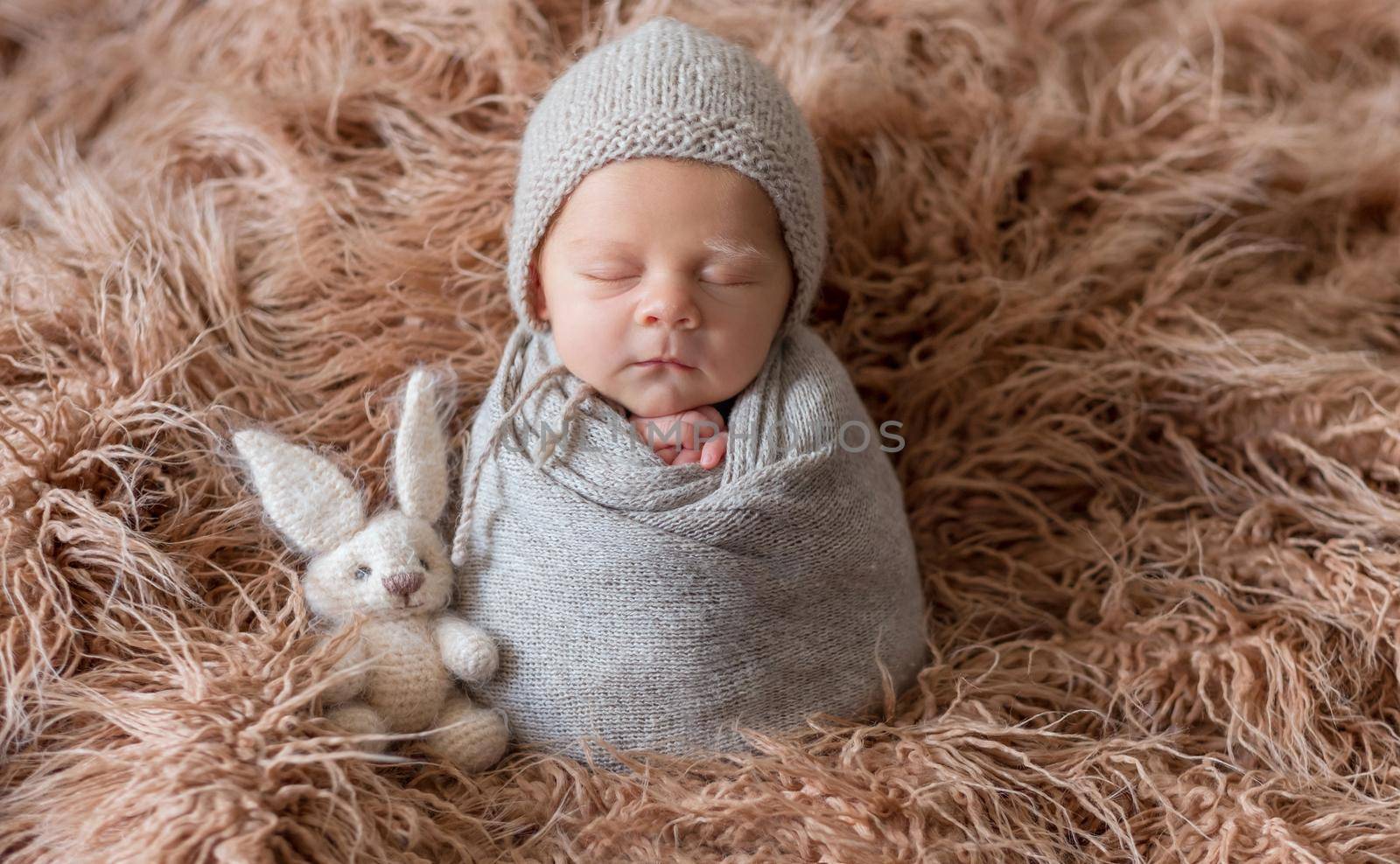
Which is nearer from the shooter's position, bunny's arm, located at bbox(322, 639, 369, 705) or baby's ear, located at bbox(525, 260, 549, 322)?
bunny's arm, located at bbox(322, 639, 369, 705)

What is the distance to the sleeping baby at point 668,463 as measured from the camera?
100 centimetres

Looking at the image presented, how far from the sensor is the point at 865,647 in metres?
1.07

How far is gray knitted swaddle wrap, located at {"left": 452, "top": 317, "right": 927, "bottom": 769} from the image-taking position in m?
1.00

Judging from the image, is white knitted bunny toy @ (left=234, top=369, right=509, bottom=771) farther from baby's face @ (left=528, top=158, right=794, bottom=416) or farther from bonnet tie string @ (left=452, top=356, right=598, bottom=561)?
baby's face @ (left=528, top=158, right=794, bottom=416)

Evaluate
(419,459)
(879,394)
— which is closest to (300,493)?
(419,459)

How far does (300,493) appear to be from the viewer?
103 cm

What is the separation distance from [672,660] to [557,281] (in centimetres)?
38

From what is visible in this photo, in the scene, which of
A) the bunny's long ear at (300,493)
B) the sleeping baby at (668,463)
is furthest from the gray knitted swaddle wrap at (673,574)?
the bunny's long ear at (300,493)

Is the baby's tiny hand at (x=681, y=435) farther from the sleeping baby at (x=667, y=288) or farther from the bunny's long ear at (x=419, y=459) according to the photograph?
the bunny's long ear at (x=419, y=459)

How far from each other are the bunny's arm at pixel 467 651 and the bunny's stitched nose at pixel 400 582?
0.18 ft

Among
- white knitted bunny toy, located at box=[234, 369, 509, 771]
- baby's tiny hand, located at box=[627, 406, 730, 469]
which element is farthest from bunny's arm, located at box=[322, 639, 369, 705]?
baby's tiny hand, located at box=[627, 406, 730, 469]

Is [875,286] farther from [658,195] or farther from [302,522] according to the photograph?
[302,522]

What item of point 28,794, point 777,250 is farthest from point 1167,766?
point 28,794

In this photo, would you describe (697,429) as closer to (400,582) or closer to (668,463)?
(668,463)
